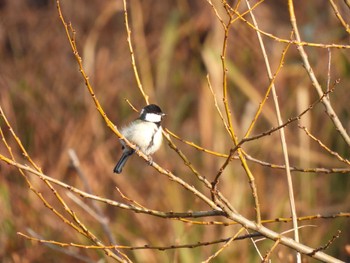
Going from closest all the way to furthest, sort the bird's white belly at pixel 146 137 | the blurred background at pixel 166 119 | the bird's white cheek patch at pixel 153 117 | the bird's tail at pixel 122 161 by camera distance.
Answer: the bird's tail at pixel 122 161
the bird's white belly at pixel 146 137
the bird's white cheek patch at pixel 153 117
the blurred background at pixel 166 119

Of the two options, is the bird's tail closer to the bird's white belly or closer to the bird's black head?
the bird's white belly

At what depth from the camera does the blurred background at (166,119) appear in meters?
7.04

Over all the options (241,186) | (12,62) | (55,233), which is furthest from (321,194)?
(12,62)

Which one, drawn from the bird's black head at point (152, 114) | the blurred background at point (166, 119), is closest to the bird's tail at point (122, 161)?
the bird's black head at point (152, 114)

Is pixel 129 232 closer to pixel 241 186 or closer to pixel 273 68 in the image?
pixel 241 186

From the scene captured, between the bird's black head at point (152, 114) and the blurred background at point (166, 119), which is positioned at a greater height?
the blurred background at point (166, 119)

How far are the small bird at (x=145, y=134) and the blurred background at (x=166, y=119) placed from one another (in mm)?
1963

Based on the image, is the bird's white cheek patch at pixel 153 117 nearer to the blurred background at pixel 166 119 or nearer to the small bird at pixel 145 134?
the small bird at pixel 145 134

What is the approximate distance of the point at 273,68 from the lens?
8.03 meters

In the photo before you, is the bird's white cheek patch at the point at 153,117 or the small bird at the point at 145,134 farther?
the bird's white cheek patch at the point at 153,117

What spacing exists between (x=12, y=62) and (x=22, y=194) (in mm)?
2233

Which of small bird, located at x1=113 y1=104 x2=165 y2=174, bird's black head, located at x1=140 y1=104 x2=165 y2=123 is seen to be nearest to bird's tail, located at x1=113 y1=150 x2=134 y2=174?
small bird, located at x1=113 y1=104 x2=165 y2=174

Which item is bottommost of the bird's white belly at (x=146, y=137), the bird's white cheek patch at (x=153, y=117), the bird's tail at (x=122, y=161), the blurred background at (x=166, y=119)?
the bird's tail at (x=122, y=161)

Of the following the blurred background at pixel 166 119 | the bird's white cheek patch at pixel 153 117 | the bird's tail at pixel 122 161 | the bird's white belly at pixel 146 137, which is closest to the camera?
the bird's tail at pixel 122 161
